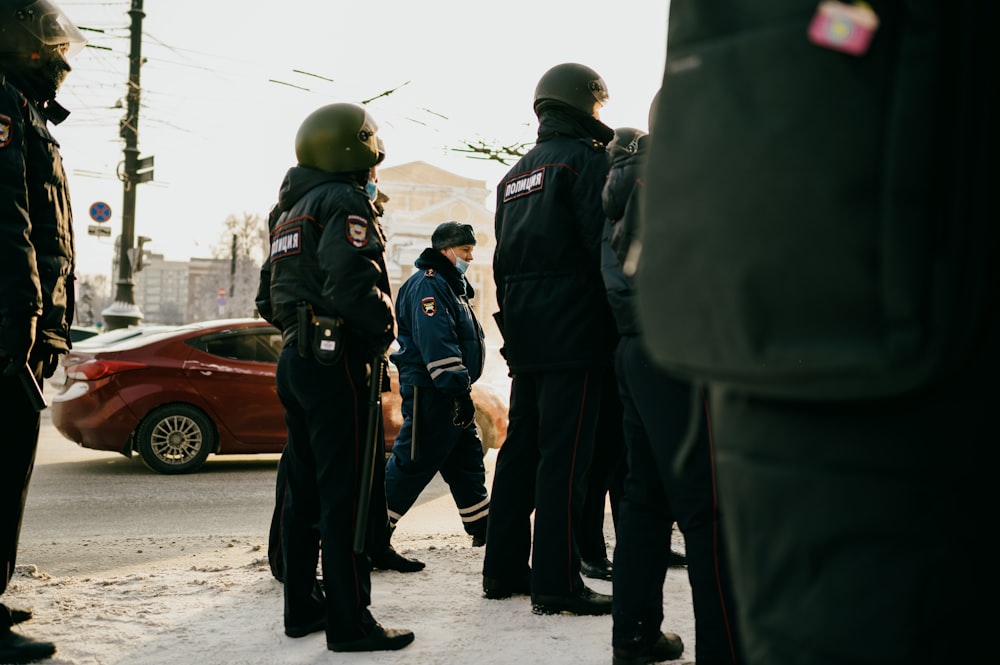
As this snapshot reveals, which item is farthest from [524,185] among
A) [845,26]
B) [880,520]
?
[880,520]

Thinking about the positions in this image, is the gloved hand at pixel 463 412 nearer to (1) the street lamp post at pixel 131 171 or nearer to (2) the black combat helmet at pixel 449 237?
(2) the black combat helmet at pixel 449 237

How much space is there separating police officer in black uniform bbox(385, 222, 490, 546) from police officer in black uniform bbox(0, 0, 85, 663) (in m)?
2.14

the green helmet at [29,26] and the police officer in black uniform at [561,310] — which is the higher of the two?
the green helmet at [29,26]

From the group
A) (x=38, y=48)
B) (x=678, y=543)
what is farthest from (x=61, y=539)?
(x=678, y=543)

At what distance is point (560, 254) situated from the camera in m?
3.98

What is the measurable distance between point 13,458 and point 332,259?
144 centimetres

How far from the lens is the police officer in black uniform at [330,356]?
3.44 metres

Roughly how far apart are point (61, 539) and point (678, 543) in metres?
4.02

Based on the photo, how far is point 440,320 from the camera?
17.7ft

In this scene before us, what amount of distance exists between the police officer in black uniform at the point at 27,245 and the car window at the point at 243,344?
5.73m

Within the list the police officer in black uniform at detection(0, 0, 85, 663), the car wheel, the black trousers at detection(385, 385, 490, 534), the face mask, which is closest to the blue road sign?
the car wheel

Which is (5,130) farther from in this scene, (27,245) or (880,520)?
(880,520)

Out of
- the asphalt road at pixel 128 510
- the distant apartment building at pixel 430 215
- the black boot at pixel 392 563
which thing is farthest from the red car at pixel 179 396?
the distant apartment building at pixel 430 215

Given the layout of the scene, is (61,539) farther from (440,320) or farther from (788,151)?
(788,151)
